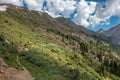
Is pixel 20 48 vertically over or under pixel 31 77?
over

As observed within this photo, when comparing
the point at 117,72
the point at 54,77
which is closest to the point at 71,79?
the point at 54,77

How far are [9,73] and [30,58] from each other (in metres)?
19.3

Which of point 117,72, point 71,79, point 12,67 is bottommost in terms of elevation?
point 117,72

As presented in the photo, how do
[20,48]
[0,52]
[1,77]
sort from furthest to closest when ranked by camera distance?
1. [20,48]
2. [0,52]
3. [1,77]

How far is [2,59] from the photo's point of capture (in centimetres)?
4881

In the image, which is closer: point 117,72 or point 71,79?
point 71,79

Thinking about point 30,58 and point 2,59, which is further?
point 30,58

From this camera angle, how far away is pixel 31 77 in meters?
46.6

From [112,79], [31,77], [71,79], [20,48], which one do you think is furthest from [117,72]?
[31,77]

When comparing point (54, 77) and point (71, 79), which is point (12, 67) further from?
point (71, 79)

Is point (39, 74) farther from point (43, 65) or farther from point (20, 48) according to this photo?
point (20, 48)

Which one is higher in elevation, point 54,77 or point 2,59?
point 2,59

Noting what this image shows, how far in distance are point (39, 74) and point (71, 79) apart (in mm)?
9385

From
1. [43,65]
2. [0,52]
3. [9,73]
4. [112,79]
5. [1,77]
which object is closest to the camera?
Result: [1,77]
